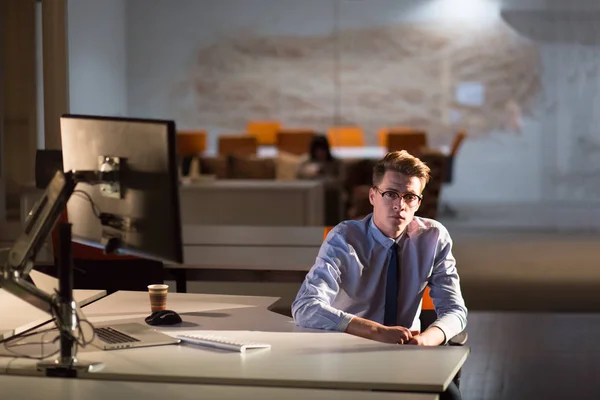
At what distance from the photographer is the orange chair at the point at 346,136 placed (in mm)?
11062

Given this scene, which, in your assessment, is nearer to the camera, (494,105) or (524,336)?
(524,336)

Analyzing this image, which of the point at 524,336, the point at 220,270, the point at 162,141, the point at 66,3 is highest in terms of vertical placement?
the point at 66,3

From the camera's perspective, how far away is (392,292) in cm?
366

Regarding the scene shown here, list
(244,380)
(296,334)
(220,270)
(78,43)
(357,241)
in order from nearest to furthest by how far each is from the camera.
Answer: (244,380)
(296,334)
(357,241)
(220,270)
(78,43)

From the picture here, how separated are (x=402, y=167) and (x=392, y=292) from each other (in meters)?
0.42

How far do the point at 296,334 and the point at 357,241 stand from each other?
49 centimetres

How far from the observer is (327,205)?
36.6ft

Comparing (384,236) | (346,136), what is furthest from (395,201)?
(346,136)

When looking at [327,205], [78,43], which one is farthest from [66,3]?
[327,205]

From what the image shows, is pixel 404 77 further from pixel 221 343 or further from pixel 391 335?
pixel 221 343

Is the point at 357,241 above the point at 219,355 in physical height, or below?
above

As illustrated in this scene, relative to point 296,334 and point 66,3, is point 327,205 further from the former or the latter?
point 296,334

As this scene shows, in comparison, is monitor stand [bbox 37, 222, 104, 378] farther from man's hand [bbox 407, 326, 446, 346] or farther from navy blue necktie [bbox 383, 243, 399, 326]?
navy blue necktie [bbox 383, 243, 399, 326]

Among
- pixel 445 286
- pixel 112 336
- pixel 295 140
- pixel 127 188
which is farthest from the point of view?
pixel 295 140
